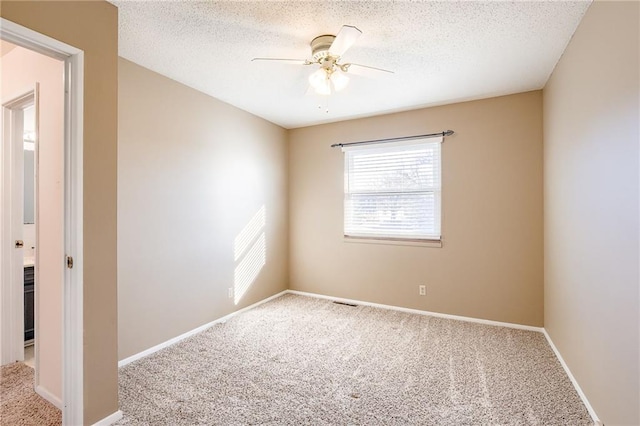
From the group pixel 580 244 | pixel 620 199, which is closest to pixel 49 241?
pixel 620 199

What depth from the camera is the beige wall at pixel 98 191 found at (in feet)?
5.74

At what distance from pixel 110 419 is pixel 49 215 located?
4.40ft

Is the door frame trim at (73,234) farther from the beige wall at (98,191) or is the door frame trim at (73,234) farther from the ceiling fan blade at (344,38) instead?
the ceiling fan blade at (344,38)

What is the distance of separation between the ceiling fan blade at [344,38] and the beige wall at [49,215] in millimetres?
1712

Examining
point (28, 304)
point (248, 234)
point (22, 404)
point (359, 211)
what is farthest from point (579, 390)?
point (28, 304)

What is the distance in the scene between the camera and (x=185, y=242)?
10.3 ft

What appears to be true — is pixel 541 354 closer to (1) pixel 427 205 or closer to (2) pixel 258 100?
(1) pixel 427 205

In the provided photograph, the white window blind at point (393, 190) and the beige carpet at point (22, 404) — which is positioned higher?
the white window blind at point (393, 190)

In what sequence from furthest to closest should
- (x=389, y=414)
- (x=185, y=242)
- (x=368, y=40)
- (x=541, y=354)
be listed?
(x=185, y=242) < (x=541, y=354) < (x=368, y=40) < (x=389, y=414)

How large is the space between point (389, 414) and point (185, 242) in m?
2.38

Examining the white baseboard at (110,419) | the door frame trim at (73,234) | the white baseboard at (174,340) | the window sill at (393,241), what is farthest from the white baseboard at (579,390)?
the white baseboard at (174,340)

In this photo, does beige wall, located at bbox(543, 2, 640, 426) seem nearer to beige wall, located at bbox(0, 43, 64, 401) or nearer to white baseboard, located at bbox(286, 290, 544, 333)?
white baseboard, located at bbox(286, 290, 544, 333)

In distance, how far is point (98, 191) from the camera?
1.81m

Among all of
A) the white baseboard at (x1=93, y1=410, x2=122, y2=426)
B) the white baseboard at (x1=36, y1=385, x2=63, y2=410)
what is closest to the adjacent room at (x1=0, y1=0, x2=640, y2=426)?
the white baseboard at (x1=93, y1=410, x2=122, y2=426)
